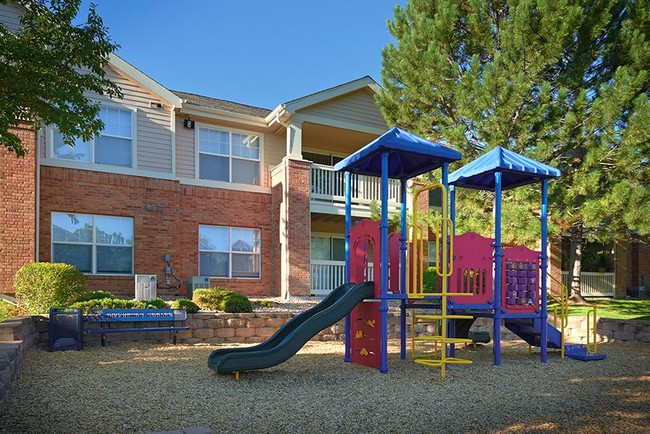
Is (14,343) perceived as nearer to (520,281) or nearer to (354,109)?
(520,281)

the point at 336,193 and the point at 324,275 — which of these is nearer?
the point at 324,275

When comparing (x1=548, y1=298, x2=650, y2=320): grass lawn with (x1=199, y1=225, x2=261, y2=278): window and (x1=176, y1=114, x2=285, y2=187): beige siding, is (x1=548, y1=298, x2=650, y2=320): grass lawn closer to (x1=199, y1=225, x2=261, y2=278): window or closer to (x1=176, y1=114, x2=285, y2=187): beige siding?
(x1=199, y1=225, x2=261, y2=278): window

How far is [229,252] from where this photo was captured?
17.3m

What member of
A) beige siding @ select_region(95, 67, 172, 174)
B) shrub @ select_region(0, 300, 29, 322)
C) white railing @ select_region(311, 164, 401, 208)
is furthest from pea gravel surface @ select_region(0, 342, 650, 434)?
white railing @ select_region(311, 164, 401, 208)

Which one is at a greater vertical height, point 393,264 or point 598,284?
point 393,264

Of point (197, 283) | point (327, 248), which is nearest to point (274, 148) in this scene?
point (327, 248)

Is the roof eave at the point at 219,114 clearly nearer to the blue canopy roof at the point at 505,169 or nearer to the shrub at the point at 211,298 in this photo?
the shrub at the point at 211,298

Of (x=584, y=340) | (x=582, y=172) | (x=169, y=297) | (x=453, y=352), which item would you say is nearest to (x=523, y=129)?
(x=582, y=172)

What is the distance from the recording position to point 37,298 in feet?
36.5

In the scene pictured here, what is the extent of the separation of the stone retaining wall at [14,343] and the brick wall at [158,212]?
514cm

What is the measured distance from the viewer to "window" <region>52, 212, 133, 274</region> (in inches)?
575

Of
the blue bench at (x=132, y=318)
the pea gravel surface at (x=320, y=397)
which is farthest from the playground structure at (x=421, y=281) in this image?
the blue bench at (x=132, y=318)

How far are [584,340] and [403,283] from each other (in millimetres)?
7512

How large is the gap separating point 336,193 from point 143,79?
714cm
